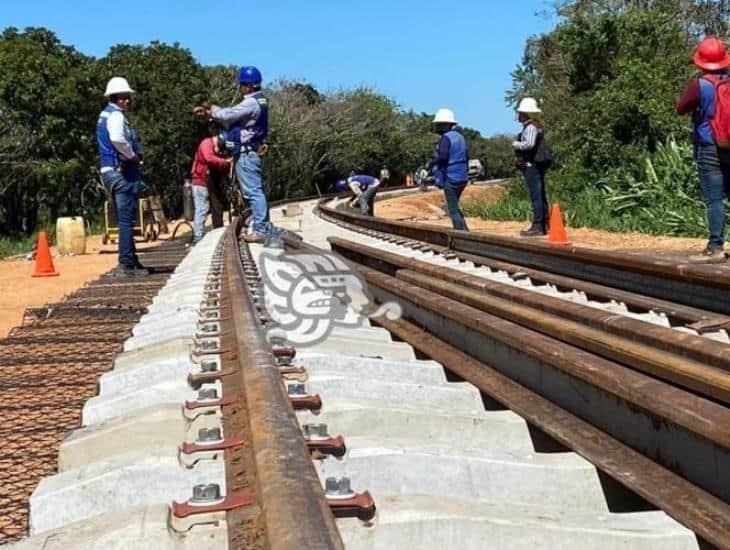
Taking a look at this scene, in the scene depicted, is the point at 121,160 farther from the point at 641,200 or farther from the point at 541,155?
the point at 641,200

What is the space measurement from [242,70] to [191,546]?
7.61 m

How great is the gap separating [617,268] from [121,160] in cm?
458

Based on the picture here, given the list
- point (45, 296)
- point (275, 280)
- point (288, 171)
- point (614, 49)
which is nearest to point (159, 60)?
point (288, 171)

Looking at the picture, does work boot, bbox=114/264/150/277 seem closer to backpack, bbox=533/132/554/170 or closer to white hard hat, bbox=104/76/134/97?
white hard hat, bbox=104/76/134/97

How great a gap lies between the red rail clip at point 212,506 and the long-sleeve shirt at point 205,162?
11.4 m

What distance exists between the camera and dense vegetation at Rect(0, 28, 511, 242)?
35.6 meters

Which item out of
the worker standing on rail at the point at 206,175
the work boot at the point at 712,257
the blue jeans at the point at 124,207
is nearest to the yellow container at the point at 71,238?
the worker standing on rail at the point at 206,175

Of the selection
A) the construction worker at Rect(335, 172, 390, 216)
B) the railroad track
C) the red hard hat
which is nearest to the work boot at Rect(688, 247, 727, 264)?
the red hard hat

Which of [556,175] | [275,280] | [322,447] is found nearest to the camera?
[322,447]

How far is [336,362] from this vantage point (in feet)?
10.8

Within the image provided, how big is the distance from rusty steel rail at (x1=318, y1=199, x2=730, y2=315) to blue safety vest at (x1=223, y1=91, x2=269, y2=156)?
2.25m

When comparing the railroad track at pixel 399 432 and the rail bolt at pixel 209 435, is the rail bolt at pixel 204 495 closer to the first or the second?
the railroad track at pixel 399 432

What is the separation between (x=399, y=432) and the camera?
105 inches

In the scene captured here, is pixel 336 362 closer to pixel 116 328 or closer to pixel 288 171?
pixel 116 328
